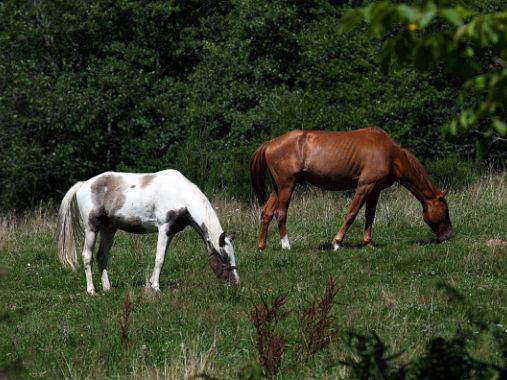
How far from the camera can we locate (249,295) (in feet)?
33.4

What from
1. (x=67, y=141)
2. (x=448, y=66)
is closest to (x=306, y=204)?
(x=67, y=141)

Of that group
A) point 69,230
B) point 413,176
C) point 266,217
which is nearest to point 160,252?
point 69,230

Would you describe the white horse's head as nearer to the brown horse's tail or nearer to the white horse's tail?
the white horse's tail

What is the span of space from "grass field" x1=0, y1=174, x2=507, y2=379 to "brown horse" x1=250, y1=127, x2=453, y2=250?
0.49 metres

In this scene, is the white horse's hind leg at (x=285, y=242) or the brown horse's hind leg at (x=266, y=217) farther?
the brown horse's hind leg at (x=266, y=217)

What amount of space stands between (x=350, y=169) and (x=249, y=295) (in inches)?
180

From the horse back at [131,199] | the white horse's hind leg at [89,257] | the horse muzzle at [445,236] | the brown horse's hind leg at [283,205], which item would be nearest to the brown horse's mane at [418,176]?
the horse muzzle at [445,236]

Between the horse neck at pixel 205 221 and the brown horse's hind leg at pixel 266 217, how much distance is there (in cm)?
291

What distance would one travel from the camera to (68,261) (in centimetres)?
1150

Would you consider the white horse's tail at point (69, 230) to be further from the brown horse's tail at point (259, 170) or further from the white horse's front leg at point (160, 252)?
the brown horse's tail at point (259, 170)

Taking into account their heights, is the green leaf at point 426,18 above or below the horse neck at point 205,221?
above

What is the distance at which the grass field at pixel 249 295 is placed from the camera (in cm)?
739

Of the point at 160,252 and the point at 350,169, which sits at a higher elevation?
the point at 350,169

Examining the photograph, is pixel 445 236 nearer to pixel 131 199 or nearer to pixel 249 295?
pixel 249 295
